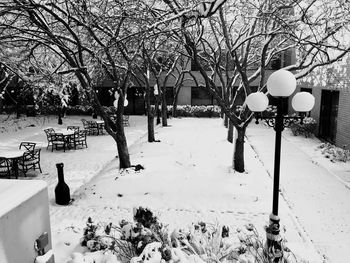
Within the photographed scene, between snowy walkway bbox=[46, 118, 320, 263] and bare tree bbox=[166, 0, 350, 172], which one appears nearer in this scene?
snowy walkway bbox=[46, 118, 320, 263]

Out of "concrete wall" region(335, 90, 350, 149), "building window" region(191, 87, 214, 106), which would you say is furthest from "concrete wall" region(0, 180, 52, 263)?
"building window" region(191, 87, 214, 106)

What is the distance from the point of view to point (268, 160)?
43.6 ft

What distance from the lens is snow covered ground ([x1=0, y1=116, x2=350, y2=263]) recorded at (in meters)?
7.31

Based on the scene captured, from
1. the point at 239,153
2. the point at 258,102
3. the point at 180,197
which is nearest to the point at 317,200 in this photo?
the point at 239,153

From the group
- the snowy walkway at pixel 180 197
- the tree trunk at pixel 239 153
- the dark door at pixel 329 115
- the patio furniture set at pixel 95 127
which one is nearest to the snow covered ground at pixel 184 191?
the snowy walkway at pixel 180 197

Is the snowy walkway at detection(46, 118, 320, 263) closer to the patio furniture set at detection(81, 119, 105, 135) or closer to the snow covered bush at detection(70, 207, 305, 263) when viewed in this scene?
A: the snow covered bush at detection(70, 207, 305, 263)

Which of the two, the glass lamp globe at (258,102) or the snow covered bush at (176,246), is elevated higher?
the glass lamp globe at (258,102)

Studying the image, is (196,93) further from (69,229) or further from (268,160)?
(69,229)

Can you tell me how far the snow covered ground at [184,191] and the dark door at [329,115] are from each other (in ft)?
7.53

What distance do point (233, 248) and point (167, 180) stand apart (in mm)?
4782

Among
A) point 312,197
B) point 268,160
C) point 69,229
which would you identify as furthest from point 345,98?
point 69,229

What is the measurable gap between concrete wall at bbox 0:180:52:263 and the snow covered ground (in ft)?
6.35

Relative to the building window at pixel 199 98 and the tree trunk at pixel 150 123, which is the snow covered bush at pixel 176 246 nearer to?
the tree trunk at pixel 150 123

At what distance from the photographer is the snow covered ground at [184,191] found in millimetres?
7312
